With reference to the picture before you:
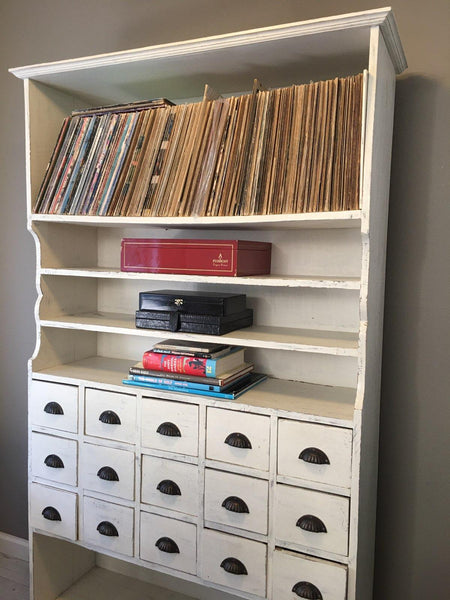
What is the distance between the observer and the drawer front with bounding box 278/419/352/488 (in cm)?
135

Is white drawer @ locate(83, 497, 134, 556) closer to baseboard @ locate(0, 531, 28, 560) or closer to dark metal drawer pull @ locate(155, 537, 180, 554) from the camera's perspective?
dark metal drawer pull @ locate(155, 537, 180, 554)

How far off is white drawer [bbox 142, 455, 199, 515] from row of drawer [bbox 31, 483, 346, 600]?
0.05 meters

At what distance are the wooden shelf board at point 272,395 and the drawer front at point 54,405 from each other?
3 cm

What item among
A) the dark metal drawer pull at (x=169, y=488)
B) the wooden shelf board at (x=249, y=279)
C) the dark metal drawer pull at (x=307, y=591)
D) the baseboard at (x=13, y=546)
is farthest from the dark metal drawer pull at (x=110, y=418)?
the baseboard at (x=13, y=546)

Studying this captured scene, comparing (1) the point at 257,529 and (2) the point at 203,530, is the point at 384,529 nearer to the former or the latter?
(1) the point at 257,529

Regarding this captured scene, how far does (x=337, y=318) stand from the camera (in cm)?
165

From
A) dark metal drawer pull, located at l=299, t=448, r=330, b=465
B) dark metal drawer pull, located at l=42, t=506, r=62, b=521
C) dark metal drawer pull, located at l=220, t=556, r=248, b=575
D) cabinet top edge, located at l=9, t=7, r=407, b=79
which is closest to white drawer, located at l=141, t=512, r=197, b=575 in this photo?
dark metal drawer pull, located at l=220, t=556, r=248, b=575

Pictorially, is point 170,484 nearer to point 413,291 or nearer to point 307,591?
point 307,591

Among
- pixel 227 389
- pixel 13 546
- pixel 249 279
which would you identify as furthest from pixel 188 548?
pixel 13 546

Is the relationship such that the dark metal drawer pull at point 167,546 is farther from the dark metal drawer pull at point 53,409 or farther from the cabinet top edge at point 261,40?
the cabinet top edge at point 261,40

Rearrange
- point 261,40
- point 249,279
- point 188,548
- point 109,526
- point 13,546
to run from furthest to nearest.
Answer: point 13,546 < point 109,526 < point 188,548 < point 249,279 < point 261,40

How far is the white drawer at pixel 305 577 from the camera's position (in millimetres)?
1364

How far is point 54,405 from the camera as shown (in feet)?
5.68

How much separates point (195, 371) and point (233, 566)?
564 mm
